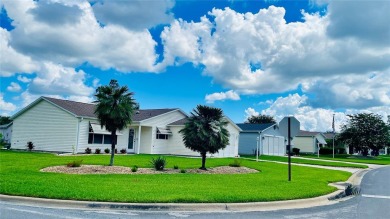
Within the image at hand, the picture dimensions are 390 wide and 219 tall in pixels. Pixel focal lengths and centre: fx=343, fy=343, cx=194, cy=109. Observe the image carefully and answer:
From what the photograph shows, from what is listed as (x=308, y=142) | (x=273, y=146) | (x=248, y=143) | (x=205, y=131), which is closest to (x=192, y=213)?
(x=205, y=131)

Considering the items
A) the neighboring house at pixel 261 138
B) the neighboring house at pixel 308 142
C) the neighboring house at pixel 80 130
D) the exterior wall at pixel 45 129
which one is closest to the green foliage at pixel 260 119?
the neighboring house at pixel 308 142

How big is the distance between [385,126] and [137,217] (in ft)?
205

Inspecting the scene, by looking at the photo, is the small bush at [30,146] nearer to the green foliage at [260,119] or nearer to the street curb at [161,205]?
the street curb at [161,205]

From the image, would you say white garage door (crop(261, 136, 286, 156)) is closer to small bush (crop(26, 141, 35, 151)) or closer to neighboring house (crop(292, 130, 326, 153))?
neighboring house (crop(292, 130, 326, 153))

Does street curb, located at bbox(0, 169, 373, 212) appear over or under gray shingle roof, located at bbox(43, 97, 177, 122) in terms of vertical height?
under

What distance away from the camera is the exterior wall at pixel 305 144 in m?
67.6

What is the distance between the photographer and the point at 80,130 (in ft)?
94.8

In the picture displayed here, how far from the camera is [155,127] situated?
33.7 meters

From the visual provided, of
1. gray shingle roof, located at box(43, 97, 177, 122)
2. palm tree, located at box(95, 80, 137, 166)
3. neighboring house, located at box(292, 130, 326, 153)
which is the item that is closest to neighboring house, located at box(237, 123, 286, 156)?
gray shingle roof, located at box(43, 97, 177, 122)

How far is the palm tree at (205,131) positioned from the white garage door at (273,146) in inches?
1089

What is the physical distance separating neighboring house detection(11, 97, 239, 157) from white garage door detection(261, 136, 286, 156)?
1095cm

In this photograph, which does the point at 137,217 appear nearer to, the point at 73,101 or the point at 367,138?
the point at 73,101

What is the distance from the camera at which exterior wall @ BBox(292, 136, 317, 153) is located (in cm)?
6762

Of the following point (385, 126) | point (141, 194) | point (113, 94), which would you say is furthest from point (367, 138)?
point (141, 194)
